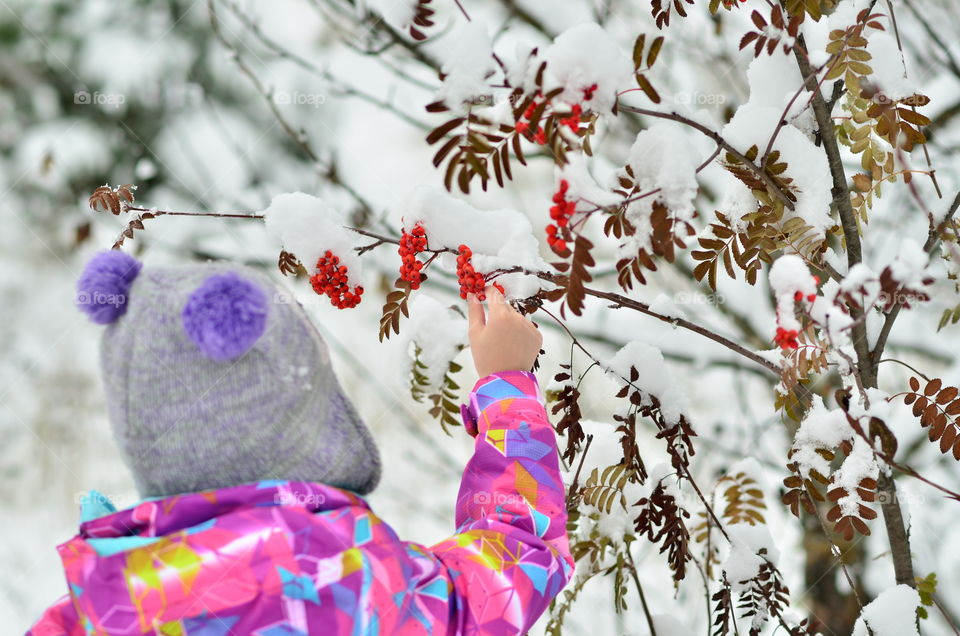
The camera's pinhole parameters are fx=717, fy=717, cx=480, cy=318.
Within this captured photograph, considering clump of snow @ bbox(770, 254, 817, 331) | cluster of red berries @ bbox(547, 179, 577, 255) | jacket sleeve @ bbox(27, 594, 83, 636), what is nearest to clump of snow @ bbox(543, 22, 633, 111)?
cluster of red berries @ bbox(547, 179, 577, 255)

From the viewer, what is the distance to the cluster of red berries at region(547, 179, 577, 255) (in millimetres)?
930

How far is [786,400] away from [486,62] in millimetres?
819

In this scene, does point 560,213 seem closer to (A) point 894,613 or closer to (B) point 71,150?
(A) point 894,613

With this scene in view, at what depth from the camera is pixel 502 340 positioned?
123 centimetres

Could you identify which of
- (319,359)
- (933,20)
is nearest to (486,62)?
(319,359)

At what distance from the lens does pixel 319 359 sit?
1.02 meters

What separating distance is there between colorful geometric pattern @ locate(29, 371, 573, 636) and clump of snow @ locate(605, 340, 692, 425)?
17.7 inches

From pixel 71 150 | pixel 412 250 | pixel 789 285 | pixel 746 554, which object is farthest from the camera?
pixel 71 150

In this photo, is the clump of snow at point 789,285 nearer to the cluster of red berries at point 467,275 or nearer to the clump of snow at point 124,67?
the cluster of red berries at point 467,275

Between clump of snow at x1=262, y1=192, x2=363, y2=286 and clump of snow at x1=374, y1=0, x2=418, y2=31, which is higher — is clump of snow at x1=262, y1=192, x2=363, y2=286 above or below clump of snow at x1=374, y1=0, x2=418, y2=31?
below
